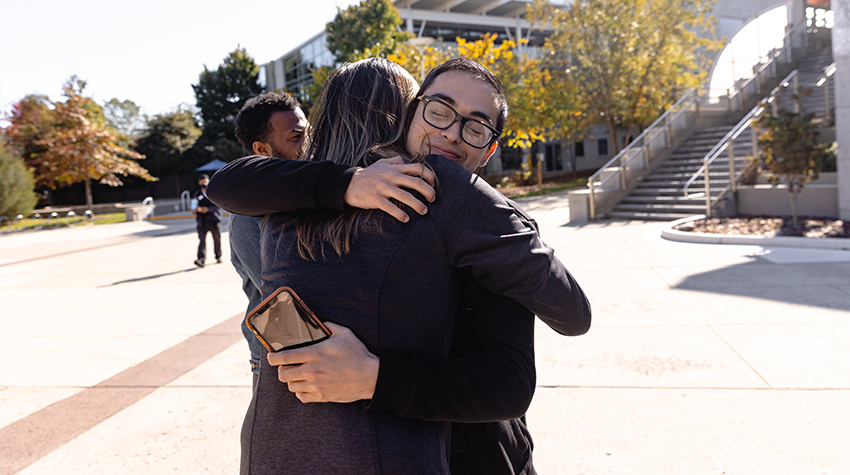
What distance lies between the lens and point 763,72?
20047 mm

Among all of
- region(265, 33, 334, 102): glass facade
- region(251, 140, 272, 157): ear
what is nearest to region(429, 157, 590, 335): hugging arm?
region(251, 140, 272, 157): ear

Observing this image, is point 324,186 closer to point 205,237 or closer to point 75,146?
point 205,237

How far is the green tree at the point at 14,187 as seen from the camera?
2552cm

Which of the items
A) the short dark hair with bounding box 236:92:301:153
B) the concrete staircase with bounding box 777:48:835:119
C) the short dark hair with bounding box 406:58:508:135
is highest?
the concrete staircase with bounding box 777:48:835:119

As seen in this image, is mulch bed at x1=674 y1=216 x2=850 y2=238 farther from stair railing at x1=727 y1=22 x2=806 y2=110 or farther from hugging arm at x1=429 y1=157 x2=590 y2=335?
hugging arm at x1=429 y1=157 x2=590 y2=335

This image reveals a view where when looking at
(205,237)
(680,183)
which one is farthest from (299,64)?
(205,237)

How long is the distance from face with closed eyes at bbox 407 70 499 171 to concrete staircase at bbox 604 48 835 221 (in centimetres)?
1179

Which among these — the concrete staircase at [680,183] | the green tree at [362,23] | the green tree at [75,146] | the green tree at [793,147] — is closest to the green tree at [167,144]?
the green tree at [75,146]

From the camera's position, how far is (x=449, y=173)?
1.14 m

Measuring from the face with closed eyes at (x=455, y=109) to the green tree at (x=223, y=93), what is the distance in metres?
43.3

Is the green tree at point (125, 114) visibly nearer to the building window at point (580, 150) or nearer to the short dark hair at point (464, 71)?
the building window at point (580, 150)

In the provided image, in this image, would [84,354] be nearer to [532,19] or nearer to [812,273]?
[812,273]

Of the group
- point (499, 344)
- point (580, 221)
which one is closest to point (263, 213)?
point (499, 344)

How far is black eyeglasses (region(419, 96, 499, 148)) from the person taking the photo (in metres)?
1.44
